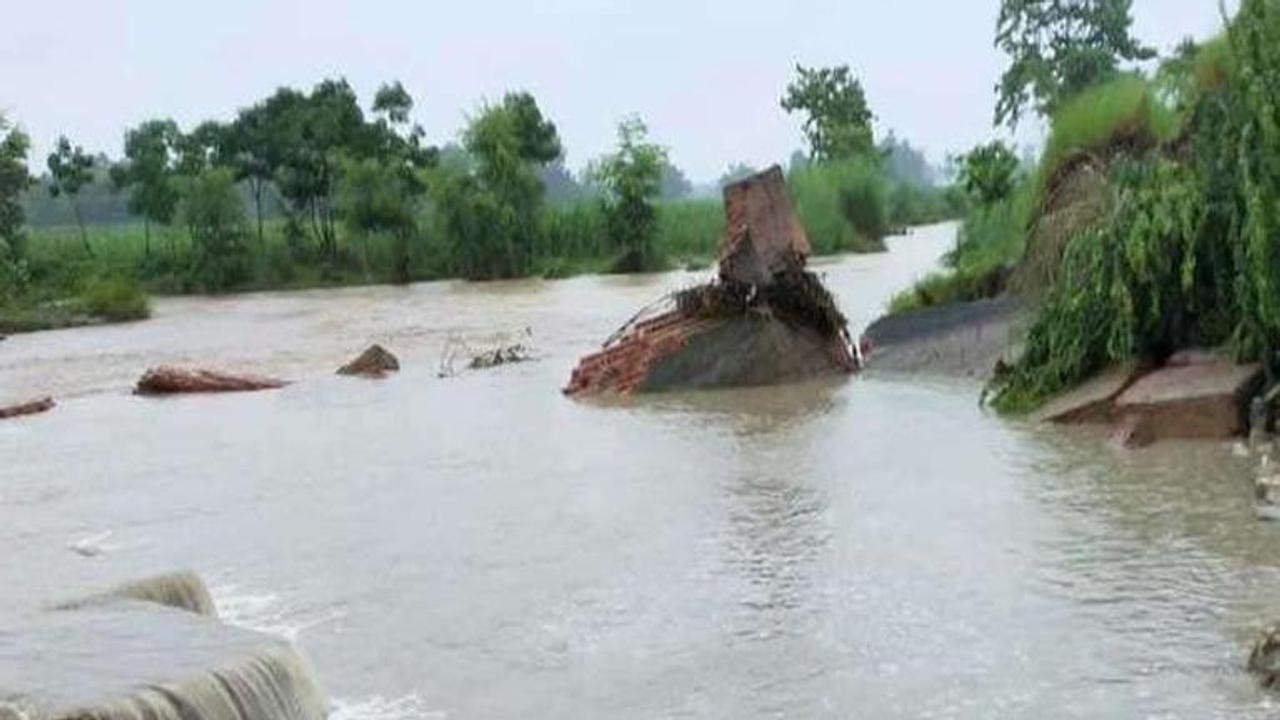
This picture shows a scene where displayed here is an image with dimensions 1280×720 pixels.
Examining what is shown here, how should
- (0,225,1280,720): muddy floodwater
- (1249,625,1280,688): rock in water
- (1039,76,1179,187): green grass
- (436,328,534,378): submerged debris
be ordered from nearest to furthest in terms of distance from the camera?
(1249,625,1280,688): rock in water
(0,225,1280,720): muddy floodwater
(1039,76,1179,187): green grass
(436,328,534,378): submerged debris

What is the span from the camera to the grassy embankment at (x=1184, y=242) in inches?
616

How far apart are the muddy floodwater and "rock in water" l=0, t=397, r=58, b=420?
1.07m

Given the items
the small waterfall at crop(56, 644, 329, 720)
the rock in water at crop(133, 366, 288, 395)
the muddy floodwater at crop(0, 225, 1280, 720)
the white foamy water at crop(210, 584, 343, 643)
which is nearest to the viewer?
the small waterfall at crop(56, 644, 329, 720)

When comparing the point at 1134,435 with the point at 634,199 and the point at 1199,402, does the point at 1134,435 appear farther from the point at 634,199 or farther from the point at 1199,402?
the point at 634,199

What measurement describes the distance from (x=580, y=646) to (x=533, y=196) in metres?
53.9

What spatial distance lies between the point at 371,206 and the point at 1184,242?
47.7 metres

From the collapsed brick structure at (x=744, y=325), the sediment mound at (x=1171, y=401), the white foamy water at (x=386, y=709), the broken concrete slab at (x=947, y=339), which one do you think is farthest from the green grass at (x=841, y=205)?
the white foamy water at (x=386, y=709)

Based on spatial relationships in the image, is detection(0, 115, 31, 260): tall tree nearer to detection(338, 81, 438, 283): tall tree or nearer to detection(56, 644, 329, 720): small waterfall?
detection(338, 81, 438, 283): tall tree

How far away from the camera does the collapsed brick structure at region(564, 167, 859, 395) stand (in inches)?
886

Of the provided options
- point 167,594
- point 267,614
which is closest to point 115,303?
point 267,614

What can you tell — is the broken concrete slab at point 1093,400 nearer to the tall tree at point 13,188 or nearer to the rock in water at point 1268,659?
the rock in water at point 1268,659

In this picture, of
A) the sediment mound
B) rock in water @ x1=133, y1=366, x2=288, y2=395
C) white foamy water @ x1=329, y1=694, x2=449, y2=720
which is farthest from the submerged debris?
white foamy water @ x1=329, y1=694, x2=449, y2=720

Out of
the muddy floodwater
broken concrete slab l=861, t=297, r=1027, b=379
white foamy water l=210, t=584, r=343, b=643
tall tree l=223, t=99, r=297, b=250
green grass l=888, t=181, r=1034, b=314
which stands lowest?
white foamy water l=210, t=584, r=343, b=643

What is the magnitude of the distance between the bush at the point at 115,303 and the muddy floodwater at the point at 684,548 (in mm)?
25316
